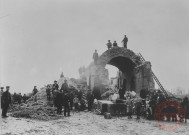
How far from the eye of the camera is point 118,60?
23.6 meters

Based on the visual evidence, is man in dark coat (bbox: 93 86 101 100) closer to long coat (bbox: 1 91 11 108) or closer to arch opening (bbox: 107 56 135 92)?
arch opening (bbox: 107 56 135 92)

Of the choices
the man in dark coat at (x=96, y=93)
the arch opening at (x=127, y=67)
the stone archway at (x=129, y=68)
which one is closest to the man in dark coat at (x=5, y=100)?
the man in dark coat at (x=96, y=93)

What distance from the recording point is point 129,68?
24031 mm

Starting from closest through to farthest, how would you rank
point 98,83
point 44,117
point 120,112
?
point 44,117
point 120,112
point 98,83

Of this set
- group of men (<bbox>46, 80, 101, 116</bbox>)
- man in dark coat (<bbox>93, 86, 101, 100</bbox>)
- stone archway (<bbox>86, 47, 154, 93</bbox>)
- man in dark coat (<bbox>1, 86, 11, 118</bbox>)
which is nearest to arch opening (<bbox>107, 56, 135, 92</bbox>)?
stone archway (<bbox>86, 47, 154, 93</bbox>)

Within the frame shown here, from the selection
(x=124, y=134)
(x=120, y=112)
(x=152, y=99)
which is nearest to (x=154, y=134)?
(x=124, y=134)

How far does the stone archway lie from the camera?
2111 cm

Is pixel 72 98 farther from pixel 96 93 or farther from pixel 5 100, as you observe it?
pixel 5 100

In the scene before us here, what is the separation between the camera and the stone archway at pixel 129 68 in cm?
2111

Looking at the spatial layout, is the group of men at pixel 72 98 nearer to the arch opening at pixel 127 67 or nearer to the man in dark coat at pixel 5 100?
the man in dark coat at pixel 5 100

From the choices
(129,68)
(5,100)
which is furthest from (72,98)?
(129,68)

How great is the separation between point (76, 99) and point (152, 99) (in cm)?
635

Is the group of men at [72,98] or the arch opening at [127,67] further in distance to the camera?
the arch opening at [127,67]

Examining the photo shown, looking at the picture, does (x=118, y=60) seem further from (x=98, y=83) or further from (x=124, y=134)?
(x=124, y=134)
